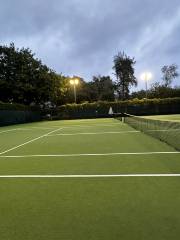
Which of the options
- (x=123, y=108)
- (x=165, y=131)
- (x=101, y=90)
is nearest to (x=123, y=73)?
(x=101, y=90)

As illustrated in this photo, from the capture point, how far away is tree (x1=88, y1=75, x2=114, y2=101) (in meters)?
110

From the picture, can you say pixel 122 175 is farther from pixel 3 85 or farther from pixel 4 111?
pixel 3 85

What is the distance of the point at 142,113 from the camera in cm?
7038

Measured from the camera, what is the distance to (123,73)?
11425cm

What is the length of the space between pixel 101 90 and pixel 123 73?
7755 mm

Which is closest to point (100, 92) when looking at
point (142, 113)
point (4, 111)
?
point (142, 113)

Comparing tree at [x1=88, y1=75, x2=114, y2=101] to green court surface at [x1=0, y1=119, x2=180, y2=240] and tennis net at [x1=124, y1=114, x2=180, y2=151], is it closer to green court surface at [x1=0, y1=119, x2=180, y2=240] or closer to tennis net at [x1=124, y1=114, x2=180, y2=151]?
tennis net at [x1=124, y1=114, x2=180, y2=151]

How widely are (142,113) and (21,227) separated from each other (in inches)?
2605

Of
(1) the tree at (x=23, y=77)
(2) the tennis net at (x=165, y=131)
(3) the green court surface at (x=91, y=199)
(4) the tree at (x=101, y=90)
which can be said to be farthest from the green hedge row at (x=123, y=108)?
(3) the green court surface at (x=91, y=199)

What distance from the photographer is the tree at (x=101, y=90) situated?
11016 cm

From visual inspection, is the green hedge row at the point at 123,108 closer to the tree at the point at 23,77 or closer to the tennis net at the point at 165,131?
the tree at the point at 23,77

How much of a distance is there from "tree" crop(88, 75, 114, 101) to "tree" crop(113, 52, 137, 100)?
2.57 m

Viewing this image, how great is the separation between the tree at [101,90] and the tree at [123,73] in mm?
2575

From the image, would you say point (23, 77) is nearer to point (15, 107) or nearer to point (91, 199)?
point (15, 107)
